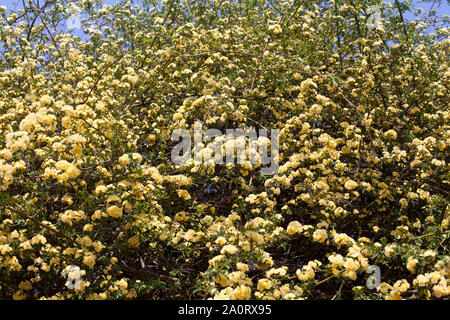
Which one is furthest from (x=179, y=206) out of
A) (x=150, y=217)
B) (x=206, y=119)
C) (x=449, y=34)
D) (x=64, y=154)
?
(x=449, y=34)
